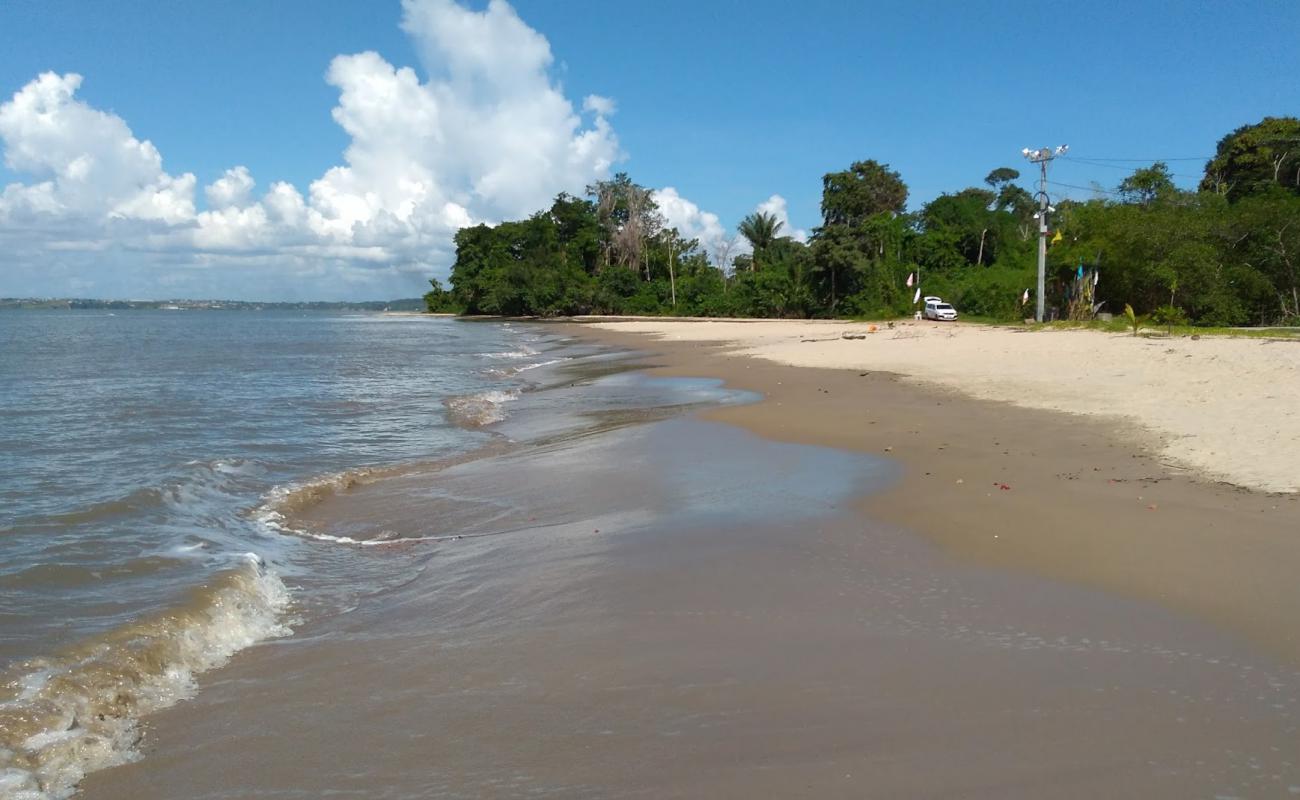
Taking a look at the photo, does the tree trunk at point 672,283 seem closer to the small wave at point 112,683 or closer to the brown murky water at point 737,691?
the brown murky water at point 737,691

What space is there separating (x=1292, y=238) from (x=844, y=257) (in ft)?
92.5

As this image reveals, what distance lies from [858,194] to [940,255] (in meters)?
8.51

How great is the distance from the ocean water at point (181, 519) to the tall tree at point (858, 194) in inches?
1748

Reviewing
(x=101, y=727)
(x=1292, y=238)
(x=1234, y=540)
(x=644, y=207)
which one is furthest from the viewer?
(x=644, y=207)

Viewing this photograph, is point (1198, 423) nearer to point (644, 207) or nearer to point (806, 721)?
point (806, 721)

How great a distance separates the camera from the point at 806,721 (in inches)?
147

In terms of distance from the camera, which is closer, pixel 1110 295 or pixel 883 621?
pixel 883 621

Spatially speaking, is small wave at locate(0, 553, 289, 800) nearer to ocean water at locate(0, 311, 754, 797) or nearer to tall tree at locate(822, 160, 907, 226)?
ocean water at locate(0, 311, 754, 797)

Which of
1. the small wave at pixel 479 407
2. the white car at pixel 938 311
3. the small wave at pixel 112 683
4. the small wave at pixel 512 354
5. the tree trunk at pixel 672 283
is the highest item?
the tree trunk at pixel 672 283

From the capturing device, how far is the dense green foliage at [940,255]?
107 ft

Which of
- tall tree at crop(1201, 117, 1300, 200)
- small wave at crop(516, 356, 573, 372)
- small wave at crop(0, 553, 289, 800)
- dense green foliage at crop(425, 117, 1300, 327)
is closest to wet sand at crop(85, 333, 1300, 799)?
small wave at crop(0, 553, 289, 800)

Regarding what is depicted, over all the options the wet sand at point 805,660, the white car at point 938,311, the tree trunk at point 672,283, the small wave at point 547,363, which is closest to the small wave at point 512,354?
the small wave at point 547,363

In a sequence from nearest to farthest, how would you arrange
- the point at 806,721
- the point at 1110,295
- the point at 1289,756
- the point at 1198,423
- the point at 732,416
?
the point at 1289,756 < the point at 806,721 < the point at 1198,423 < the point at 732,416 < the point at 1110,295

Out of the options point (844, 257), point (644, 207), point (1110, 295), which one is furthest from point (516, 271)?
point (1110, 295)
